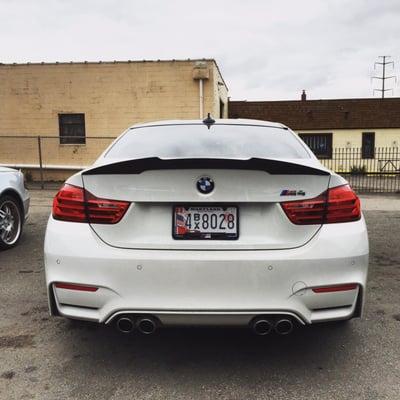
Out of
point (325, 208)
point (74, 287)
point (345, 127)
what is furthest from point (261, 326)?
point (345, 127)

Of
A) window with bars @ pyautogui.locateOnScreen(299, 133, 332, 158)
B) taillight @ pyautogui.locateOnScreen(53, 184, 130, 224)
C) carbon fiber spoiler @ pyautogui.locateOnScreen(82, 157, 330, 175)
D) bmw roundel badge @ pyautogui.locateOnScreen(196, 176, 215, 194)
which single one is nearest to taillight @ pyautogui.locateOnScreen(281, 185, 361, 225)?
carbon fiber spoiler @ pyautogui.locateOnScreen(82, 157, 330, 175)

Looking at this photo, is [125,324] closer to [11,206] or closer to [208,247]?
[208,247]

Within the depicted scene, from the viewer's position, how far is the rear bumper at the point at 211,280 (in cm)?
251

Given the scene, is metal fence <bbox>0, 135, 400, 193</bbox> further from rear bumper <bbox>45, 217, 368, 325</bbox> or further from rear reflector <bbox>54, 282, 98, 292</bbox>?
rear bumper <bbox>45, 217, 368, 325</bbox>

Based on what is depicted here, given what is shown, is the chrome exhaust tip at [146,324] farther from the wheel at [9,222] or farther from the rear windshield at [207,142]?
the wheel at [9,222]

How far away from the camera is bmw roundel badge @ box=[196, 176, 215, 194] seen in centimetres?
255

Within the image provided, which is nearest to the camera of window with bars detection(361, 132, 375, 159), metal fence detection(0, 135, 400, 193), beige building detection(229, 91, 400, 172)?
metal fence detection(0, 135, 400, 193)

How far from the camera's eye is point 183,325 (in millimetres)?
2553

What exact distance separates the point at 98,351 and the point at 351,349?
1.73m

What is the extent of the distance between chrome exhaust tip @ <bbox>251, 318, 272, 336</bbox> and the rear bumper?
48 millimetres

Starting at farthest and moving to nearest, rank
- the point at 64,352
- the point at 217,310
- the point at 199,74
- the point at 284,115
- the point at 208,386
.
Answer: the point at 284,115
the point at 199,74
the point at 64,352
the point at 208,386
the point at 217,310

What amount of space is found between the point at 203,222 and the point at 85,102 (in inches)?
634

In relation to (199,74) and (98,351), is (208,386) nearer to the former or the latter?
(98,351)

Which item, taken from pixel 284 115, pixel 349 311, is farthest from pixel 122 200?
pixel 284 115
